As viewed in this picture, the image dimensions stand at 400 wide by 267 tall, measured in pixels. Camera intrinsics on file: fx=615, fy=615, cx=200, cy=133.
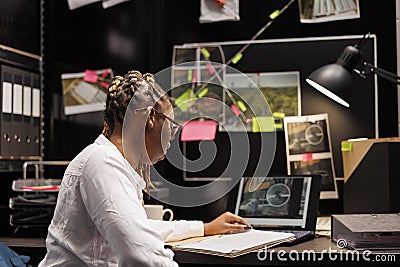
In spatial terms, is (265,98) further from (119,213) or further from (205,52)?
(119,213)

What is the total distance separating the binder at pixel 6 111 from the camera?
220 centimetres

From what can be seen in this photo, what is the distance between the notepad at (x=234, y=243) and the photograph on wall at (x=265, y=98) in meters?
0.60

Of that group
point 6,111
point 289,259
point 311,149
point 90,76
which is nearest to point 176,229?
point 289,259

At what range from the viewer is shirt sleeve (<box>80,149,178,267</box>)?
1169 mm

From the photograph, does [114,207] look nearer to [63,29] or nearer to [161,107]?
[161,107]

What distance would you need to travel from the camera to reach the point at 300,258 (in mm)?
1621

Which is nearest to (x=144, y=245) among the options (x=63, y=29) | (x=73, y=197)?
(x=73, y=197)

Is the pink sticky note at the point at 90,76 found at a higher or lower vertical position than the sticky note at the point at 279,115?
higher

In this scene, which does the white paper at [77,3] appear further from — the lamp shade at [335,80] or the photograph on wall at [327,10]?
the lamp shade at [335,80]

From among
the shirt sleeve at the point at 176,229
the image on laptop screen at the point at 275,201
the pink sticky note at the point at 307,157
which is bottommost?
the shirt sleeve at the point at 176,229

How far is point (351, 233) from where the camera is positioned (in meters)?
1.63

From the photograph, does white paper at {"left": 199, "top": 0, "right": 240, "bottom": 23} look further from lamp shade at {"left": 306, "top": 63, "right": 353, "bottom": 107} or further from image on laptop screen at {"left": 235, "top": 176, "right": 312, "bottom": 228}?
image on laptop screen at {"left": 235, "top": 176, "right": 312, "bottom": 228}

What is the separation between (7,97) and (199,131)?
722mm

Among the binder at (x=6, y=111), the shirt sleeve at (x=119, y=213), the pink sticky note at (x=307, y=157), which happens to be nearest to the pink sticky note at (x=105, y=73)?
the binder at (x=6, y=111)
